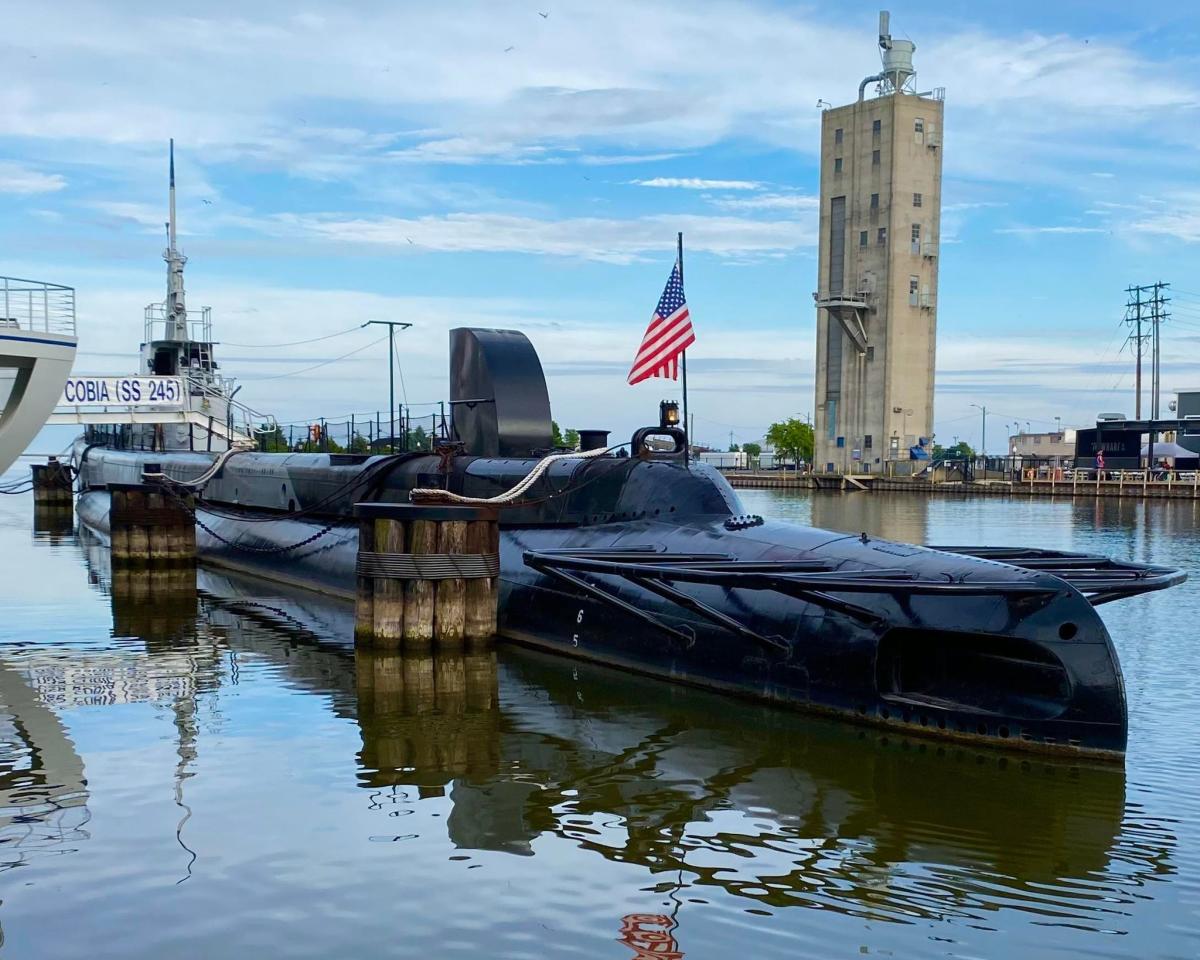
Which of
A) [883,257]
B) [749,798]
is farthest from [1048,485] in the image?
[749,798]

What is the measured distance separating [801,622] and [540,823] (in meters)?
4.19

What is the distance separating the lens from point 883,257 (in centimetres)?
8900

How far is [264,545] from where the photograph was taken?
26.2 meters

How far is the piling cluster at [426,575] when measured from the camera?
16906mm

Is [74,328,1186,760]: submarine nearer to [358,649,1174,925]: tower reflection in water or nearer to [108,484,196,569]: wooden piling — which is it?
[358,649,1174,925]: tower reflection in water

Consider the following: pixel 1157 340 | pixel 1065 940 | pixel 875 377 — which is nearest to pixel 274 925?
pixel 1065 940

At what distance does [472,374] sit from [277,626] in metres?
5.54

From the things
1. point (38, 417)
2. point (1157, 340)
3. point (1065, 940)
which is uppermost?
point (1157, 340)

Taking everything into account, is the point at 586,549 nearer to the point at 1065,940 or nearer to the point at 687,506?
the point at 687,506

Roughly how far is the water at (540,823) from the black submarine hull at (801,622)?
0.38m

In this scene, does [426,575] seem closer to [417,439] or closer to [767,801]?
[767,801]

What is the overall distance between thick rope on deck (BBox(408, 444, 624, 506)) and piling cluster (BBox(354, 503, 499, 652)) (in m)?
0.41

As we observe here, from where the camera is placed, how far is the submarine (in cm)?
1175

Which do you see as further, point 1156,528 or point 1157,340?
point 1157,340
